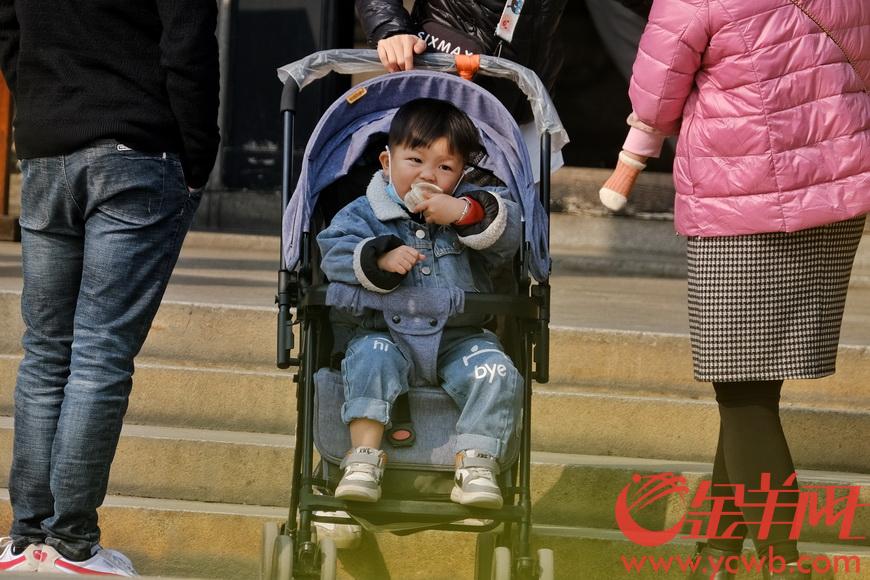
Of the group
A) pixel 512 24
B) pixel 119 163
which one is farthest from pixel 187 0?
pixel 512 24

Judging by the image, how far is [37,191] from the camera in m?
3.52

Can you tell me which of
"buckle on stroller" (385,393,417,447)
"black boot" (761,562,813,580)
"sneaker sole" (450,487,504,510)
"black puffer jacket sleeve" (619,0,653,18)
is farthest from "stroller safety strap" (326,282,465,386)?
"black puffer jacket sleeve" (619,0,653,18)

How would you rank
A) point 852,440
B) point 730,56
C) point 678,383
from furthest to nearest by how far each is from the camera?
1. point 678,383
2. point 852,440
3. point 730,56

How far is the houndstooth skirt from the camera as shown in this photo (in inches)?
128

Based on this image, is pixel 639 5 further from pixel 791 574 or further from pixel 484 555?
pixel 791 574

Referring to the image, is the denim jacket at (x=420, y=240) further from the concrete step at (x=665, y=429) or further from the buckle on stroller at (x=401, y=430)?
the concrete step at (x=665, y=429)

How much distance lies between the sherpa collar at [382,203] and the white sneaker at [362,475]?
0.63 m

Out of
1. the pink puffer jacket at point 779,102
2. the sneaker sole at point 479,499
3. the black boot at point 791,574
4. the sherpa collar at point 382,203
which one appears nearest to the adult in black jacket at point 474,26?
the sherpa collar at point 382,203

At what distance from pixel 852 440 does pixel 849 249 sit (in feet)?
4.90

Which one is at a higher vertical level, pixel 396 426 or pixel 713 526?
pixel 396 426

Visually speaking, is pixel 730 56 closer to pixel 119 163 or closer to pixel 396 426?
pixel 396 426

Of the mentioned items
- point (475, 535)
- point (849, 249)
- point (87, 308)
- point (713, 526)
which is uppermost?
point (849, 249)

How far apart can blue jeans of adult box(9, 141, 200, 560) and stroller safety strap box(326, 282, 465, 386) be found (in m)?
0.52

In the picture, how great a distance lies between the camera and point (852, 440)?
462 cm
